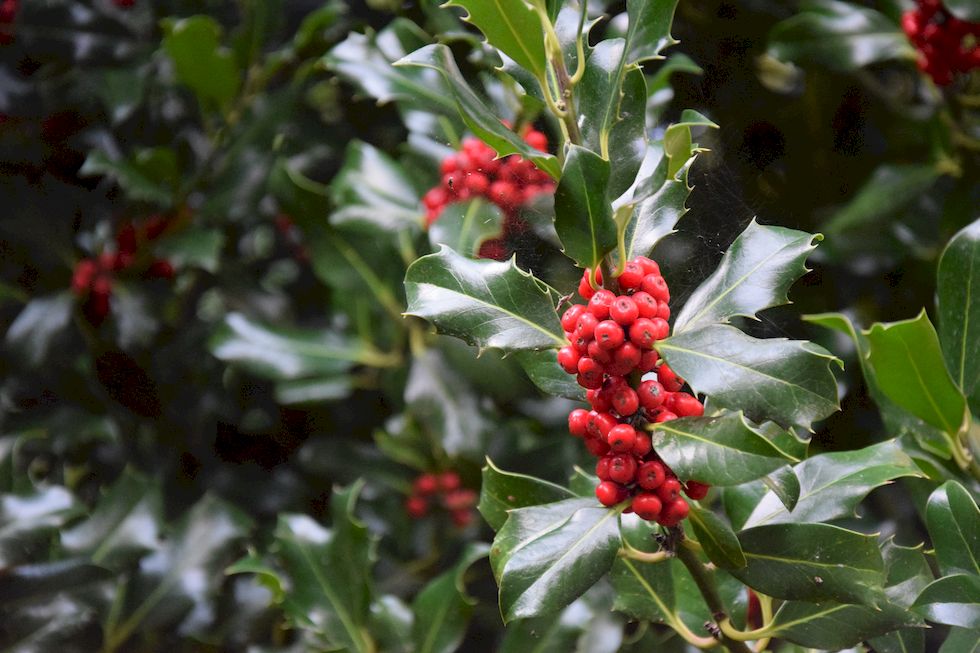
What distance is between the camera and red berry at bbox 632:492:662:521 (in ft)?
1.98

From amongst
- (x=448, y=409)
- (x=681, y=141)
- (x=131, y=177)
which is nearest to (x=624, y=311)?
(x=681, y=141)

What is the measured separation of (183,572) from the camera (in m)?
1.30

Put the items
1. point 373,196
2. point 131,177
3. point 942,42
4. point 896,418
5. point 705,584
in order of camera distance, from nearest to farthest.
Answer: point 705,584 → point 896,418 → point 942,42 → point 373,196 → point 131,177

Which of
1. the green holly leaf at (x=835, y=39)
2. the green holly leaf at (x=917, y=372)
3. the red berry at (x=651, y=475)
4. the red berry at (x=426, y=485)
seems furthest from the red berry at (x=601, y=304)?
the red berry at (x=426, y=485)

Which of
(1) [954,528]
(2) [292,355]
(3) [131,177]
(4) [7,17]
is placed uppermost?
(1) [954,528]

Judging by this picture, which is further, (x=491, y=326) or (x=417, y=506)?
(x=417, y=506)

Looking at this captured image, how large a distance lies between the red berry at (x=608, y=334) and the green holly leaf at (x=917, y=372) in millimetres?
250

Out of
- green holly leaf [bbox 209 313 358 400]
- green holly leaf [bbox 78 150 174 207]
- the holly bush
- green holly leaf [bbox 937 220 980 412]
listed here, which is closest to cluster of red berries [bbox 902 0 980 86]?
the holly bush

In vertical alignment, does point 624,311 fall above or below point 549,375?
above

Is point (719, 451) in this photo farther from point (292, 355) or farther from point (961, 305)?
point (292, 355)

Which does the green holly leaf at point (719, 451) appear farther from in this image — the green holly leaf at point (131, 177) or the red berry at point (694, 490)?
the green holly leaf at point (131, 177)

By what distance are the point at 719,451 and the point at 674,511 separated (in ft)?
0.22

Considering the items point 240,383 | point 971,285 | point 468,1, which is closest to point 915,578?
point 971,285

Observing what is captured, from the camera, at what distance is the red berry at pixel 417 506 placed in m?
1.51
